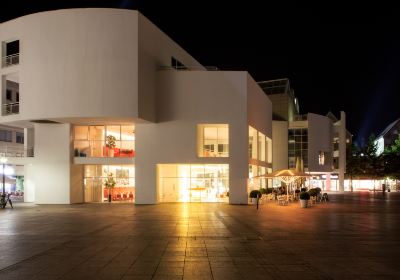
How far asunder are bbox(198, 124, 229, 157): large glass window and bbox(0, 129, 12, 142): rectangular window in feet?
139

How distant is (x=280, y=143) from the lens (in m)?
77.6

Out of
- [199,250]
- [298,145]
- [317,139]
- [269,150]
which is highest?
[317,139]

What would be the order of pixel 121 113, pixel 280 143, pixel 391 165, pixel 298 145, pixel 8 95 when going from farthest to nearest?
pixel 391 165
pixel 280 143
pixel 298 145
pixel 8 95
pixel 121 113

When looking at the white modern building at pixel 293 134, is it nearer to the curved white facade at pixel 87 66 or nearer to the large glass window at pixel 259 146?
the large glass window at pixel 259 146

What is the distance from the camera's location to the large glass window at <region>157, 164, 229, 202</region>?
140 ft

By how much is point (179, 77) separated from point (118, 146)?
310 inches

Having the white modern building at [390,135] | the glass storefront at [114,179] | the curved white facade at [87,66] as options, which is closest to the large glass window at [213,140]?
the glass storefront at [114,179]

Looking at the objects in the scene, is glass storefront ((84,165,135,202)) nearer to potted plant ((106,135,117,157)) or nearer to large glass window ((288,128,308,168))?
potted plant ((106,135,117,157))

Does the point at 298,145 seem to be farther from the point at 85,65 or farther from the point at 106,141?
the point at 85,65

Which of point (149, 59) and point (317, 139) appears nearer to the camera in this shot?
point (149, 59)

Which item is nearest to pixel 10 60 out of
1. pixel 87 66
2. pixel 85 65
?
pixel 85 65

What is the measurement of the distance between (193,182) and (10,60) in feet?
59.5

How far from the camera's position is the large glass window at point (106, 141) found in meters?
42.7

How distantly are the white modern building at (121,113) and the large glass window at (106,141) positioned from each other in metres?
0.08
